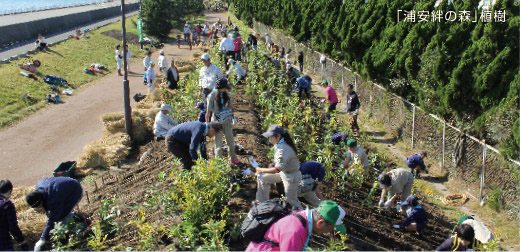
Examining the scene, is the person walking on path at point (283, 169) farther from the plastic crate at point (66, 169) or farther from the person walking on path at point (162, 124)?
the plastic crate at point (66, 169)

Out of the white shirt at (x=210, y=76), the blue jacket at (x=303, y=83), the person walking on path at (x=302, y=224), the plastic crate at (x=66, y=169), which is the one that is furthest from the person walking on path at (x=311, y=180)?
the blue jacket at (x=303, y=83)

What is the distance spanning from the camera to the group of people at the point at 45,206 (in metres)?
5.52

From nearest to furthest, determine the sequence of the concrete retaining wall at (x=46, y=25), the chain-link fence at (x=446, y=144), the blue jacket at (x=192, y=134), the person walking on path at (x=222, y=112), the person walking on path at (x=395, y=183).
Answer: the blue jacket at (x=192, y=134), the person walking on path at (x=395, y=183), the person walking on path at (x=222, y=112), the chain-link fence at (x=446, y=144), the concrete retaining wall at (x=46, y=25)

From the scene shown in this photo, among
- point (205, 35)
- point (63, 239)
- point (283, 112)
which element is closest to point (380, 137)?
point (283, 112)

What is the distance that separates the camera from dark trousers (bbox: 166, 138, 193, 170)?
7008mm

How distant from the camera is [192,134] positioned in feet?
22.1

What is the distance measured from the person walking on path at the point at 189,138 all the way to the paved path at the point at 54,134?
5.05 meters

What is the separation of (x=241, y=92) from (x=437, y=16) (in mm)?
6047

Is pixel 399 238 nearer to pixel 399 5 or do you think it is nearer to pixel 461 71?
pixel 461 71

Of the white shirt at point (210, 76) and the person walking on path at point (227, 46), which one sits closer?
the white shirt at point (210, 76)

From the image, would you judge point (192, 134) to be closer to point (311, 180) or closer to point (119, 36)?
point (311, 180)

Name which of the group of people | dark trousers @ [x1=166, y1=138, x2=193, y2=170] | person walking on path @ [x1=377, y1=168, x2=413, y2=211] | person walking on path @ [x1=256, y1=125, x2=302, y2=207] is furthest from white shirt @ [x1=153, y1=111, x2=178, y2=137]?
person walking on path @ [x1=377, y1=168, x2=413, y2=211]

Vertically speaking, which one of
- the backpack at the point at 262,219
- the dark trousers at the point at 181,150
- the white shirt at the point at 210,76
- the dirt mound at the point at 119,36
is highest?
the dirt mound at the point at 119,36

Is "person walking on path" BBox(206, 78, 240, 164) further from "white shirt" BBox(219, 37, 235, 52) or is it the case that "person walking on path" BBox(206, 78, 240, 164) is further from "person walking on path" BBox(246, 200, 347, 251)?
"white shirt" BBox(219, 37, 235, 52)
